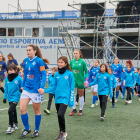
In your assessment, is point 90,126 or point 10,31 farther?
point 10,31

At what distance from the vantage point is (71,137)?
16.3ft

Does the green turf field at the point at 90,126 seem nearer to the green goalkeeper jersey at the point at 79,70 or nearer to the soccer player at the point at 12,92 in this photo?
the soccer player at the point at 12,92

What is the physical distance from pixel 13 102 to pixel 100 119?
2663 mm

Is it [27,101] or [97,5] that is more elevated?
[97,5]

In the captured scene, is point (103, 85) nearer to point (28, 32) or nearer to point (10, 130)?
point (10, 130)

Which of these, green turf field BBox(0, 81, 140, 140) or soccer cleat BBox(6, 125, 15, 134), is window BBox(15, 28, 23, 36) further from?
soccer cleat BBox(6, 125, 15, 134)

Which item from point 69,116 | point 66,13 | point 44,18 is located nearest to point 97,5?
point 66,13

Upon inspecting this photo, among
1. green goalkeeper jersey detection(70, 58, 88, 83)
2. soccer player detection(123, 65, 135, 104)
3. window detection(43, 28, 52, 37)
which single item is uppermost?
window detection(43, 28, 52, 37)

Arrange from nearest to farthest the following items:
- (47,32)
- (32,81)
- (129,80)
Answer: (32,81), (129,80), (47,32)

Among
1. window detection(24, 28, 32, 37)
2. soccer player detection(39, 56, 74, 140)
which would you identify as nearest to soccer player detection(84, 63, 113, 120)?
soccer player detection(39, 56, 74, 140)

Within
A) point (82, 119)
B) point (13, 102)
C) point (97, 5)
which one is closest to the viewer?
point (13, 102)

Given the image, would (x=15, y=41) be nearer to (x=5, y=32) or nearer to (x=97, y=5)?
(x=5, y=32)

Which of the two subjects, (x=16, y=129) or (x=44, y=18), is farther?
(x=44, y=18)

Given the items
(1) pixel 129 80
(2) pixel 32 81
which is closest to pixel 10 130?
(2) pixel 32 81
